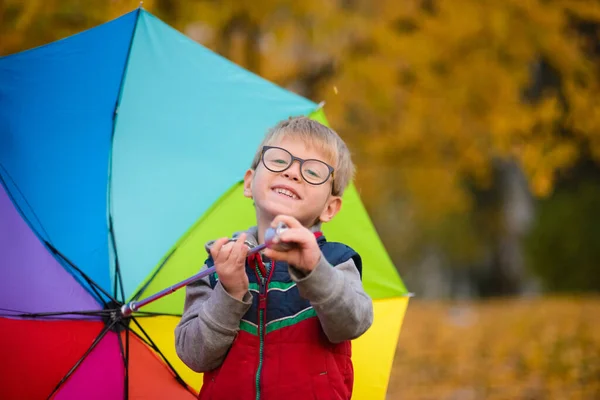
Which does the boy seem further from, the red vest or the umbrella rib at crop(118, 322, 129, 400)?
the umbrella rib at crop(118, 322, 129, 400)

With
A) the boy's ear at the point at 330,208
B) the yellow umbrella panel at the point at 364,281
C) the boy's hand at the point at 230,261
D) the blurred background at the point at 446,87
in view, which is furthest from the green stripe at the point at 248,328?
the blurred background at the point at 446,87

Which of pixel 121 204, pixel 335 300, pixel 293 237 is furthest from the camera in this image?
pixel 121 204

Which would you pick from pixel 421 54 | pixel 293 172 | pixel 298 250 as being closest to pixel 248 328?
pixel 298 250

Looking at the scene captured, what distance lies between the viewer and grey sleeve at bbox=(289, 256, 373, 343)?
202cm

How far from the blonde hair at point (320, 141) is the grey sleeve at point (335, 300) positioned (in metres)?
0.35

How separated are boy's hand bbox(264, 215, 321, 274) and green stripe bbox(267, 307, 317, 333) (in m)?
0.26

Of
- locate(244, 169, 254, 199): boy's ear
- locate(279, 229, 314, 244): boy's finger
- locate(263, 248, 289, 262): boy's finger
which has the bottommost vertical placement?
locate(263, 248, 289, 262): boy's finger

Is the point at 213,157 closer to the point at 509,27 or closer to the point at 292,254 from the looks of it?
the point at 292,254

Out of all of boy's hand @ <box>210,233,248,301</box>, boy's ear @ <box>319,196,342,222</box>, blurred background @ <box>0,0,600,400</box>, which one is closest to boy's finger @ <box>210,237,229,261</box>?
boy's hand @ <box>210,233,248,301</box>

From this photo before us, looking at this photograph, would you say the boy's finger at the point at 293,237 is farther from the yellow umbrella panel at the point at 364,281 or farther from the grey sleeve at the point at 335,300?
the yellow umbrella panel at the point at 364,281

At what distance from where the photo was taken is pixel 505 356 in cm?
763

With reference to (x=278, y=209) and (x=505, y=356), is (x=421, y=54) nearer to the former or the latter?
(x=505, y=356)

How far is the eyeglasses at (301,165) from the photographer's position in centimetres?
228

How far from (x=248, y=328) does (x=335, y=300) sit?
0.31m
